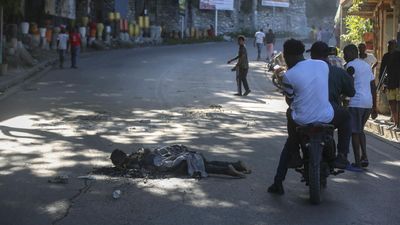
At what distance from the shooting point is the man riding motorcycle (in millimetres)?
6223

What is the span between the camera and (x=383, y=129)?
38.1 feet

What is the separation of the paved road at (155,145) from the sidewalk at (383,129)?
0.54 metres

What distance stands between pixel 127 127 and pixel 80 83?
8.93 meters

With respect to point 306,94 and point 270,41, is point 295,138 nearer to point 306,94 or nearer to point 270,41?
point 306,94

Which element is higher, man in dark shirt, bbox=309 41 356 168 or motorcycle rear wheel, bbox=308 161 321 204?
man in dark shirt, bbox=309 41 356 168

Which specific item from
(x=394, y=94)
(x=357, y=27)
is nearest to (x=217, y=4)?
(x=357, y=27)

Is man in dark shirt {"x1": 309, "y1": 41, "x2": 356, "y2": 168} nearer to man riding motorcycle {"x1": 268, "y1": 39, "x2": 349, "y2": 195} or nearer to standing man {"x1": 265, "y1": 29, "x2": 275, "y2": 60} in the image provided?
man riding motorcycle {"x1": 268, "y1": 39, "x2": 349, "y2": 195}

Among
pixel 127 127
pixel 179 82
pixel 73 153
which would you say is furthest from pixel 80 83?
pixel 73 153

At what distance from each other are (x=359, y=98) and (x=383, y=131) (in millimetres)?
3824

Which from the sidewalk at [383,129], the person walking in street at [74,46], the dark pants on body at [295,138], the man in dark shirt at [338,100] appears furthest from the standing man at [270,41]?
the dark pants on body at [295,138]

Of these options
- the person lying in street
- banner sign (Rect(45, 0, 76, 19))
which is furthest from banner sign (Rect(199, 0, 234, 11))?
the person lying in street

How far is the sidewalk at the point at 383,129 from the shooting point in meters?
11.0

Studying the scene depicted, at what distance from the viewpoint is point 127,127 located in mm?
11258

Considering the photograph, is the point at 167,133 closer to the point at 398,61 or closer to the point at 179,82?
the point at 398,61
